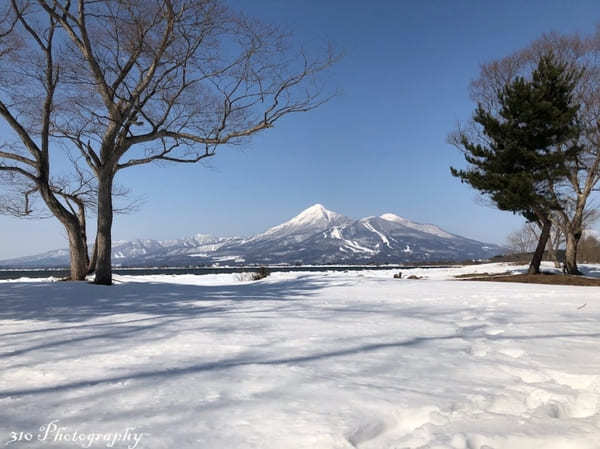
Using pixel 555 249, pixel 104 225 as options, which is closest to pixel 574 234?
pixel 555 249

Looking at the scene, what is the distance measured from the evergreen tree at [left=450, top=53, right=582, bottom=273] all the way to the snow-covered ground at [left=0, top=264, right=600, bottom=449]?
35.8 feet

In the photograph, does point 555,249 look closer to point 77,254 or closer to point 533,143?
point 533,143

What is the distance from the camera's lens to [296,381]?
1.94m

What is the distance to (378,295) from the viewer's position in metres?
6.59

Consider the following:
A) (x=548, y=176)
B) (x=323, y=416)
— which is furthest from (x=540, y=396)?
(x=548, y=176)

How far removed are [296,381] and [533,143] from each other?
50.9ft

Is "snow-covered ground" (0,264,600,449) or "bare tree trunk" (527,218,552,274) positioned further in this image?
"bare tree trunk" (527,218,552,274)

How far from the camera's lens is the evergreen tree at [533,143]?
13266 millimetres

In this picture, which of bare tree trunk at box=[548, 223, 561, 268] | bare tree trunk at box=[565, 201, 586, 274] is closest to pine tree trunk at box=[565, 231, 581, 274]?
bare tree trunk at box=[565, 201, 586, 274]

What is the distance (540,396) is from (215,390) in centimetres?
168

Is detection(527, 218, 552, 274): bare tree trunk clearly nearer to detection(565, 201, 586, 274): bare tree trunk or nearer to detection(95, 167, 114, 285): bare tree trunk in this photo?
detection(565, 201, 586, 274): bare tree trunk

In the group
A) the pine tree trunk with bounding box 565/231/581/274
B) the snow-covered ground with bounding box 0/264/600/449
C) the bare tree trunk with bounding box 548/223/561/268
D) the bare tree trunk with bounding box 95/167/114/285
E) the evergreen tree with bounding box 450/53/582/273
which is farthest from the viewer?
the bare tree trunk with bounding box 548/223/561/268

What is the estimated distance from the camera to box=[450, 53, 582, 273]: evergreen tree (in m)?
13.3

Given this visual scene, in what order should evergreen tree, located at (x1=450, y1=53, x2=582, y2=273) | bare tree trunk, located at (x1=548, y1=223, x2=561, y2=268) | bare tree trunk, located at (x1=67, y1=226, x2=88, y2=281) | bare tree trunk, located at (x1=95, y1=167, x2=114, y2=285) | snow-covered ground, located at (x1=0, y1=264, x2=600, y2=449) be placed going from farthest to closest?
1. bare tree trunk, located at (x1=548, y1=223, x2=561, y2=268)
2. evergreen tree, located at (x1=450, y1=53, x2=582, y2=273)
3. bare tree trunk, located at (x1=67, y1=226, x2=88, y2=281)
4. bare tree trunk, located at (x1=95, y1=167, x2=114, y2=285)
5. snow-covered ground, located at (x1=0, y1=264, x2=600, y2=449)
